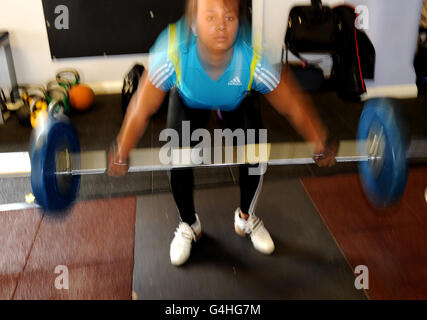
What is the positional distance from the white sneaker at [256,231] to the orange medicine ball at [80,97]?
1576mm

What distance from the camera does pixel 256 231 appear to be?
1662 mm

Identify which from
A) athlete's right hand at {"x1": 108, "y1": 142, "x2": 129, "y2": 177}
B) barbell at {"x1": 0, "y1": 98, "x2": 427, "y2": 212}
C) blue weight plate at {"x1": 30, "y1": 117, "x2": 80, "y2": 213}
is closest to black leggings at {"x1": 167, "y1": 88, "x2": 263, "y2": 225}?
barbell at {"x1": 0, "y1": 98, "x2": 427, "y2": 212}

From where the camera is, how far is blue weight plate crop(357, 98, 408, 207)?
130 cm

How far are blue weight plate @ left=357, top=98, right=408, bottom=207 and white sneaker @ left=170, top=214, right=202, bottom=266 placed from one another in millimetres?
654

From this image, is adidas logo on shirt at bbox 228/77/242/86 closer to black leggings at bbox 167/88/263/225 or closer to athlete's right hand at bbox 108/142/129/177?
black leggings at bbox 167/88/263/225

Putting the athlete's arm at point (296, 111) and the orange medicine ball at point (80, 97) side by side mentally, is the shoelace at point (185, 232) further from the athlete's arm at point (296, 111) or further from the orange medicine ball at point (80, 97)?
the orange medicine ball at point (80, 97)

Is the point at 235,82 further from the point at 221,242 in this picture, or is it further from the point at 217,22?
the point at 221,242

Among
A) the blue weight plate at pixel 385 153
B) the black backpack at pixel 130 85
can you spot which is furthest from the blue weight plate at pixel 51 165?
the black backpack at pixel 130 85

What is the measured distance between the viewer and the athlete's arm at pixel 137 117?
4.30 feet

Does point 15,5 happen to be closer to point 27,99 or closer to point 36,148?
point 27,99

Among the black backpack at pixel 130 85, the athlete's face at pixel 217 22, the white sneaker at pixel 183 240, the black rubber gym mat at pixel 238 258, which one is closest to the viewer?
the athlete's face at pixel 217 22

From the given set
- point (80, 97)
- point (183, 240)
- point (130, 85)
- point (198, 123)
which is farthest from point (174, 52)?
point (80, 97)

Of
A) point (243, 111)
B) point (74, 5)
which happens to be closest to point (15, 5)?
point (74, 5)

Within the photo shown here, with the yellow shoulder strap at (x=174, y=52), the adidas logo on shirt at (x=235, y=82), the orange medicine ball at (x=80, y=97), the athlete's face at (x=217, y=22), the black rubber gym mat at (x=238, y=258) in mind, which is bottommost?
the black rubber gym mat at (x=238, y=258)
